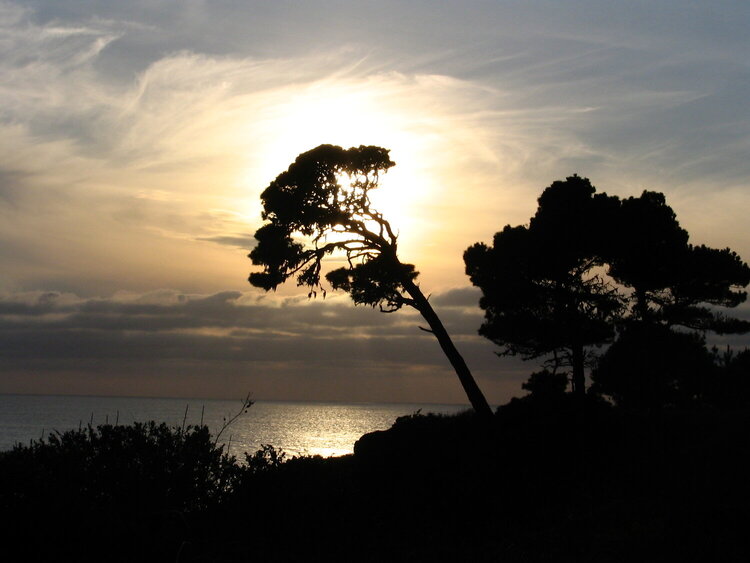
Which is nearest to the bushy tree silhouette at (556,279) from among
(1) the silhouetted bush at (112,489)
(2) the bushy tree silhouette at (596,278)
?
(2) the bushy tree silhouette at (596,278)

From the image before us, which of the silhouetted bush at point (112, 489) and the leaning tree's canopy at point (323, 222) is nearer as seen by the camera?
the silhouetted bush at point (112, 489)

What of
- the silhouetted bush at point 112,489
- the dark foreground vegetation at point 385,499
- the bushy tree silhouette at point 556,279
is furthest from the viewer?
the bushy tree silhouette at point 556,279

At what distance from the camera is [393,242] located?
2559 centimetres

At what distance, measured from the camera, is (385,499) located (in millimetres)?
16781

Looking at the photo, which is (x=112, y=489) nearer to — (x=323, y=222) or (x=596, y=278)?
(x=323, y=222)

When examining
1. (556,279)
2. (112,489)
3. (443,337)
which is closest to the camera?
(112,489)

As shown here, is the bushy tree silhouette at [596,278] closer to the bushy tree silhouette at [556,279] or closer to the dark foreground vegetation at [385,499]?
the bushy tree silhouette at [556,279]

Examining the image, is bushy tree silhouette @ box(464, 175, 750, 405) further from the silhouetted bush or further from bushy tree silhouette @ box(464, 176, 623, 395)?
the silhouetted bush

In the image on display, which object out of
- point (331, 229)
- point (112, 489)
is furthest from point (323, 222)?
point (112, 489)

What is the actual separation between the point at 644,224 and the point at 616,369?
28.3 feet

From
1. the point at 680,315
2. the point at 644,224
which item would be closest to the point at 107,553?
the point at 644,224

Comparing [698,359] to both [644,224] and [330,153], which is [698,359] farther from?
[330,153]

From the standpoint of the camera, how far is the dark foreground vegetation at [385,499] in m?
12.1

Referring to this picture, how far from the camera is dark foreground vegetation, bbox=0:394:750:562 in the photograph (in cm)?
1215
